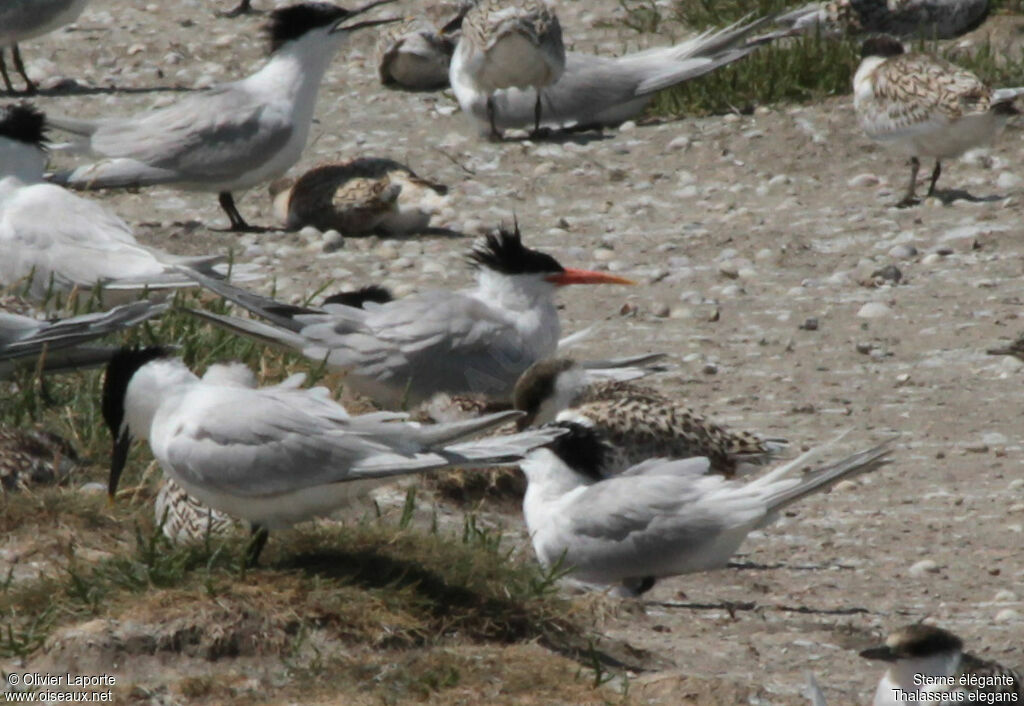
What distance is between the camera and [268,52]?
27.6 feet

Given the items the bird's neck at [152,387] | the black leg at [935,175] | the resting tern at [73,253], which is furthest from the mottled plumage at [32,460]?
the black leg at [935,175]

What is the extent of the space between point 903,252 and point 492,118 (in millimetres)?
2746

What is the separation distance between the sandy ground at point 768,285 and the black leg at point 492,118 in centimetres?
16

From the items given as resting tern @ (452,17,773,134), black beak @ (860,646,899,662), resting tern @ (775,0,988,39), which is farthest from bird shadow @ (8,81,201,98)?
black beak @ (860,646,899,662)

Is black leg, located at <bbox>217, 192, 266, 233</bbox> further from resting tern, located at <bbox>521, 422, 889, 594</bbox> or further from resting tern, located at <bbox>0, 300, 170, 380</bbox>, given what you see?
resting tern, located at <bbox>521, 422, 889, 594</bbox>

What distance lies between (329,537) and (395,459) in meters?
0.35

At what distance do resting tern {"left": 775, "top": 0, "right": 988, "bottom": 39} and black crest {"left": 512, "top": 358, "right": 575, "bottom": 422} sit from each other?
4.75 metres

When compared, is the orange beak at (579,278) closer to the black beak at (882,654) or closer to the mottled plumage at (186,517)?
the mottled plumage at (186,517)

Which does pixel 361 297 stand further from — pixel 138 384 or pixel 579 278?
pixel 138 384

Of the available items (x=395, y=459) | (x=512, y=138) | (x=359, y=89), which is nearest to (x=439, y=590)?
(x=395, y=459)

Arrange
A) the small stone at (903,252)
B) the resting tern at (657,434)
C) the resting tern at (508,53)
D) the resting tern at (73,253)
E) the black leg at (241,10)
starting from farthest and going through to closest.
Result: the black leg at (241,10) < the resting tern at (508,53) < the small stone at (903,252) < the resting tern at (73,253) < the resting tern at (657,434)

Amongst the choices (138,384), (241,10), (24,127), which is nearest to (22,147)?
(24,127)

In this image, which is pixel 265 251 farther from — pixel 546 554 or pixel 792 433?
pixel 546 554

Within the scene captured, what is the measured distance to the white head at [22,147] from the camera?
692cm
